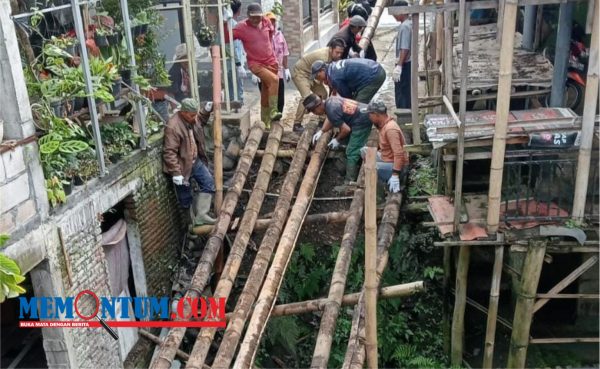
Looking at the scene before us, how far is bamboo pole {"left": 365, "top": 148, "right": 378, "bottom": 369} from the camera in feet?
15.8

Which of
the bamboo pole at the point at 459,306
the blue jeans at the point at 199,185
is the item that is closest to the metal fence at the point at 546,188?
the bamboo pole at the point at 459,306

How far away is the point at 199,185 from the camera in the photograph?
8.42 m

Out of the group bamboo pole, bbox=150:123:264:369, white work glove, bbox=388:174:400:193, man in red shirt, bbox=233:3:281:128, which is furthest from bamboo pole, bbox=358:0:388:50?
white work glove, bbox=388:174:400:193

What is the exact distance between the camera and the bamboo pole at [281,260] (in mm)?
6316

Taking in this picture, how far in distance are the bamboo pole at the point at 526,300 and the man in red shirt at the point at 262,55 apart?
4.61 m

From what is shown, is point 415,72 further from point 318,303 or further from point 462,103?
point 318,303

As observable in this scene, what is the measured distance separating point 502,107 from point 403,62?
4.31m

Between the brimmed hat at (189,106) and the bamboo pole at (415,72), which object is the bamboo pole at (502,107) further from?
the brimmed hat at (189,106)

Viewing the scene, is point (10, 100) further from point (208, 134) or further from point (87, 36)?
point (208, 134)

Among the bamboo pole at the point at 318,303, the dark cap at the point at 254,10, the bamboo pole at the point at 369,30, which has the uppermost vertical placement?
the dark cap at the point at 254,10

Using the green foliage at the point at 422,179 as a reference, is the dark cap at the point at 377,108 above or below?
above

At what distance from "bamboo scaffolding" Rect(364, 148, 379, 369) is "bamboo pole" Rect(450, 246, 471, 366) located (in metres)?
2.03

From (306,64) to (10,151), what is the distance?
518cm

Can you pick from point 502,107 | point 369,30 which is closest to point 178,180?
point 502,107
